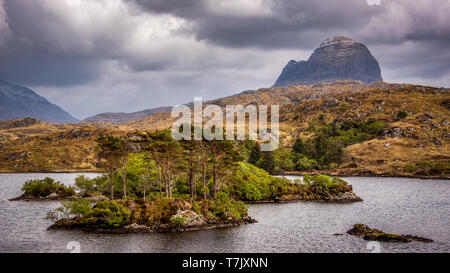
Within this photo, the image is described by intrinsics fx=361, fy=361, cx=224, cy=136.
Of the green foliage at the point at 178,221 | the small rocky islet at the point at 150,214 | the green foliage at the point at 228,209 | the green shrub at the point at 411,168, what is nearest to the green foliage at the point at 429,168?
the green shrub at the point at 411,168

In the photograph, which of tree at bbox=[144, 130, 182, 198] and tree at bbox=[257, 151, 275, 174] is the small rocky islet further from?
tree at bbox=[257, 151, 275, 174]

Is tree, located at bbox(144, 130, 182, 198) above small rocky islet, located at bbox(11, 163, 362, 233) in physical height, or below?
above

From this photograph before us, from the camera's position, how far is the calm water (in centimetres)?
5212

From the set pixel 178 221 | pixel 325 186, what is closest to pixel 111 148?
pixel 178 221

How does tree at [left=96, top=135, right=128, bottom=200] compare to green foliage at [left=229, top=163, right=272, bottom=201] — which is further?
green foliage at [left=229, top=163, right=272, bottom=201]

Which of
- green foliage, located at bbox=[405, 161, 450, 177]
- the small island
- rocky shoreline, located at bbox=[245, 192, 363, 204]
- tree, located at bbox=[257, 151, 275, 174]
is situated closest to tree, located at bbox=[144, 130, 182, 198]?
the small island

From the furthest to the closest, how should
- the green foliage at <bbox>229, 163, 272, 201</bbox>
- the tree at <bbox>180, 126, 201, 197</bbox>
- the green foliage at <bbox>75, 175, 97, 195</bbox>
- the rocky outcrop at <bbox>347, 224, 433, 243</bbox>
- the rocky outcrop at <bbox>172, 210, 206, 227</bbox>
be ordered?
the green foliage at <bbox>75, 175, 97, 195</bbox> → the green foliage at <bbox>229, 163, 272, 201</bbox> → the tree at <bbox>180, 126, 201, 197</bbox> → the rocky outcrop at <bbox>172, 210, 206, 227</bbox> → the rocky outcrop at <bbox>347, 224, 433, 243</bbox>

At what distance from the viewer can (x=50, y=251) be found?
163 feet

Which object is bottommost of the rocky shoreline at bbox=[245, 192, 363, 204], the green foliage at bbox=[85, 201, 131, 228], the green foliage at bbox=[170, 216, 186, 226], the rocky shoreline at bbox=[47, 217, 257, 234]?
the rocky shoreline at bbox=[245, 192, 363, 204]

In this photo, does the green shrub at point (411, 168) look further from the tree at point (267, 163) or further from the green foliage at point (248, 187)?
the green foliage at point (248, 187)

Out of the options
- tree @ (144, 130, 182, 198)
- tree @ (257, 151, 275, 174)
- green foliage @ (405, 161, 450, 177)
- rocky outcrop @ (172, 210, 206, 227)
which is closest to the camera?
rocky outcrop @ (172, 210, 206, 227)

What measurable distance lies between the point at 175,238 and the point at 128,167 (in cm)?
3927

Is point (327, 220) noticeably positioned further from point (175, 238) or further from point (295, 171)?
point (295, 171)
